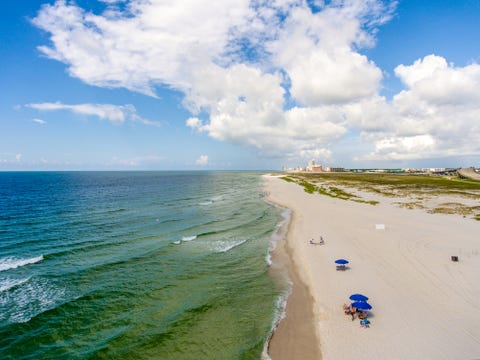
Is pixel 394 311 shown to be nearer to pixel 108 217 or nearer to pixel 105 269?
pixel 105 269

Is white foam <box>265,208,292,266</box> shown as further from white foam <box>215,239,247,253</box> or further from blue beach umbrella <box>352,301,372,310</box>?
blue beach umbrella <box>352,301,372,310</box>

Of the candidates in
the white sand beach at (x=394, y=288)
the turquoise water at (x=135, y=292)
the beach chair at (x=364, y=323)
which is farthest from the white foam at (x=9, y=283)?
the beach chair at (x=364, y=323)

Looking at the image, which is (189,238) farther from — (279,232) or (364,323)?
(364,323)

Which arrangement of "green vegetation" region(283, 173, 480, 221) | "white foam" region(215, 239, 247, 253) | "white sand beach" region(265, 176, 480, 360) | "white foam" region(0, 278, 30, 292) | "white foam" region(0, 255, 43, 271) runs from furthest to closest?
"green vegetation" region(283, 173, 480, 221) < "white foam" region(215, 239, 247, 253) < "white foam" region(0, 255, 43, 271) < "white foam" region(0, 278, 30, 292) < "white sand beach" region(265, 176, 480, 360)

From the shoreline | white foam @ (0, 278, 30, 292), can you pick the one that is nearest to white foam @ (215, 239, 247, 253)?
the shoreline

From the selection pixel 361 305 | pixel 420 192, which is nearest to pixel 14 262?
pixel 361 305

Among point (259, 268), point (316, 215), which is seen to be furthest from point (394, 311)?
point (316, 215)
